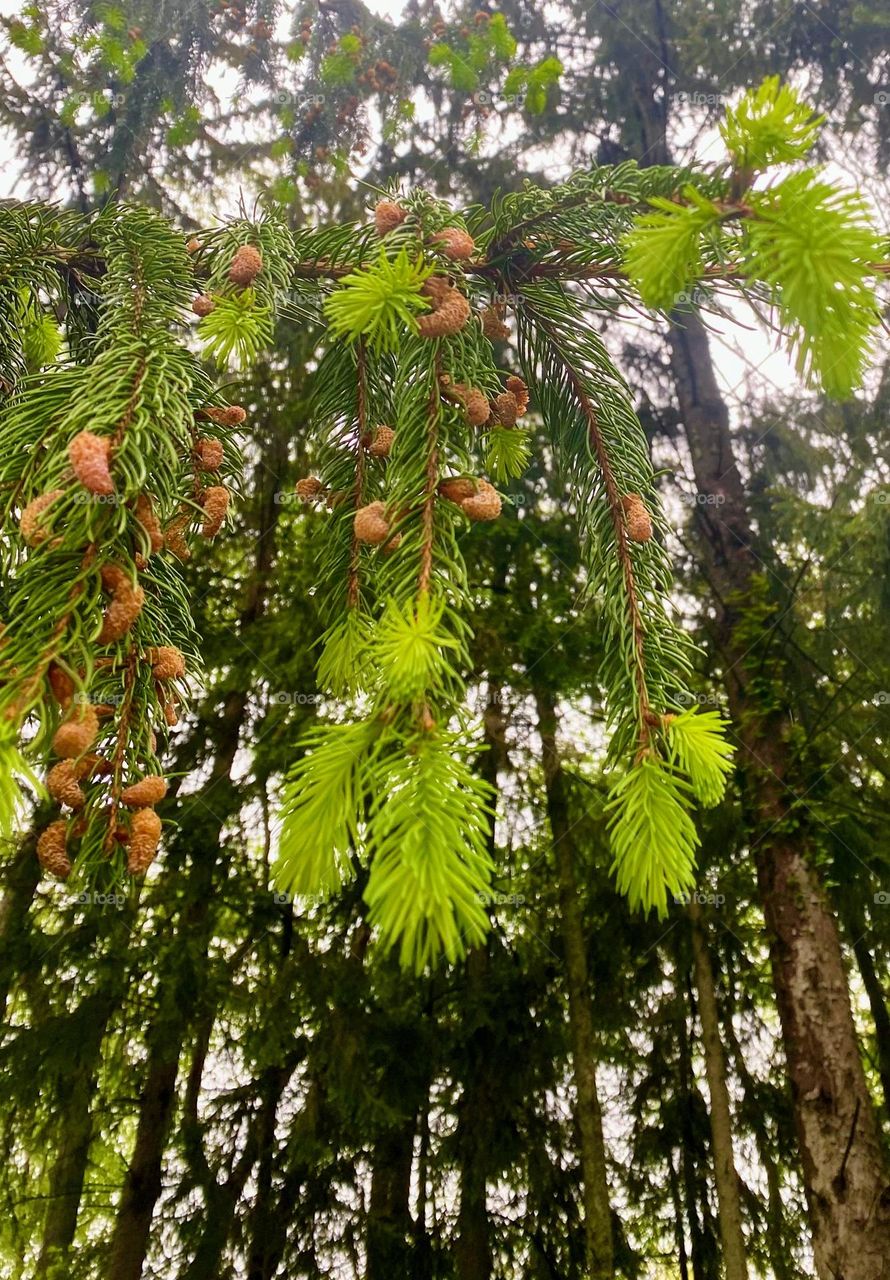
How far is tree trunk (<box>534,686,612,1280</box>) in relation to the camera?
3.74m

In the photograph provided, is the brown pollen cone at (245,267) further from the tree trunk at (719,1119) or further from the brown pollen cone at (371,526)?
the tree trunk at (719,1119)

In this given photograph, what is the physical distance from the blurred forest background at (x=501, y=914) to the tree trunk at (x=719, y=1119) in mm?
19

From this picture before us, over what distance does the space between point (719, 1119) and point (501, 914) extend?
166cm

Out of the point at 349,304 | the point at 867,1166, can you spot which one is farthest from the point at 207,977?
the point at 349,304

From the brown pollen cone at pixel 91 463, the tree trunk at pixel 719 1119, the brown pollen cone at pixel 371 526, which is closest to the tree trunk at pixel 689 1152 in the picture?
the tree trunk at pixel 719 1119

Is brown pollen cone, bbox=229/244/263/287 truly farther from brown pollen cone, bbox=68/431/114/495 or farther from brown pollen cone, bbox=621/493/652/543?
brown pollen cone, bbox=621/493/652/543

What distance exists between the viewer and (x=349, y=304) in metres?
0.89

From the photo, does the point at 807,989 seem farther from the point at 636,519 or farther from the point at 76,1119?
the point at 76,1119

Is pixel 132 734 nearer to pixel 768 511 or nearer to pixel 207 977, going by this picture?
pixel 207 977

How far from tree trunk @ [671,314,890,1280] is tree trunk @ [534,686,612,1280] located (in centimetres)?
93

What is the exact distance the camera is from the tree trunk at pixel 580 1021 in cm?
374

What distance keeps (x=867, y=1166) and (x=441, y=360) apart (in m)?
3.74

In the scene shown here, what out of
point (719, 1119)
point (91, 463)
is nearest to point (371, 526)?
point (91, 463)

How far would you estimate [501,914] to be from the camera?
17.1 feet
